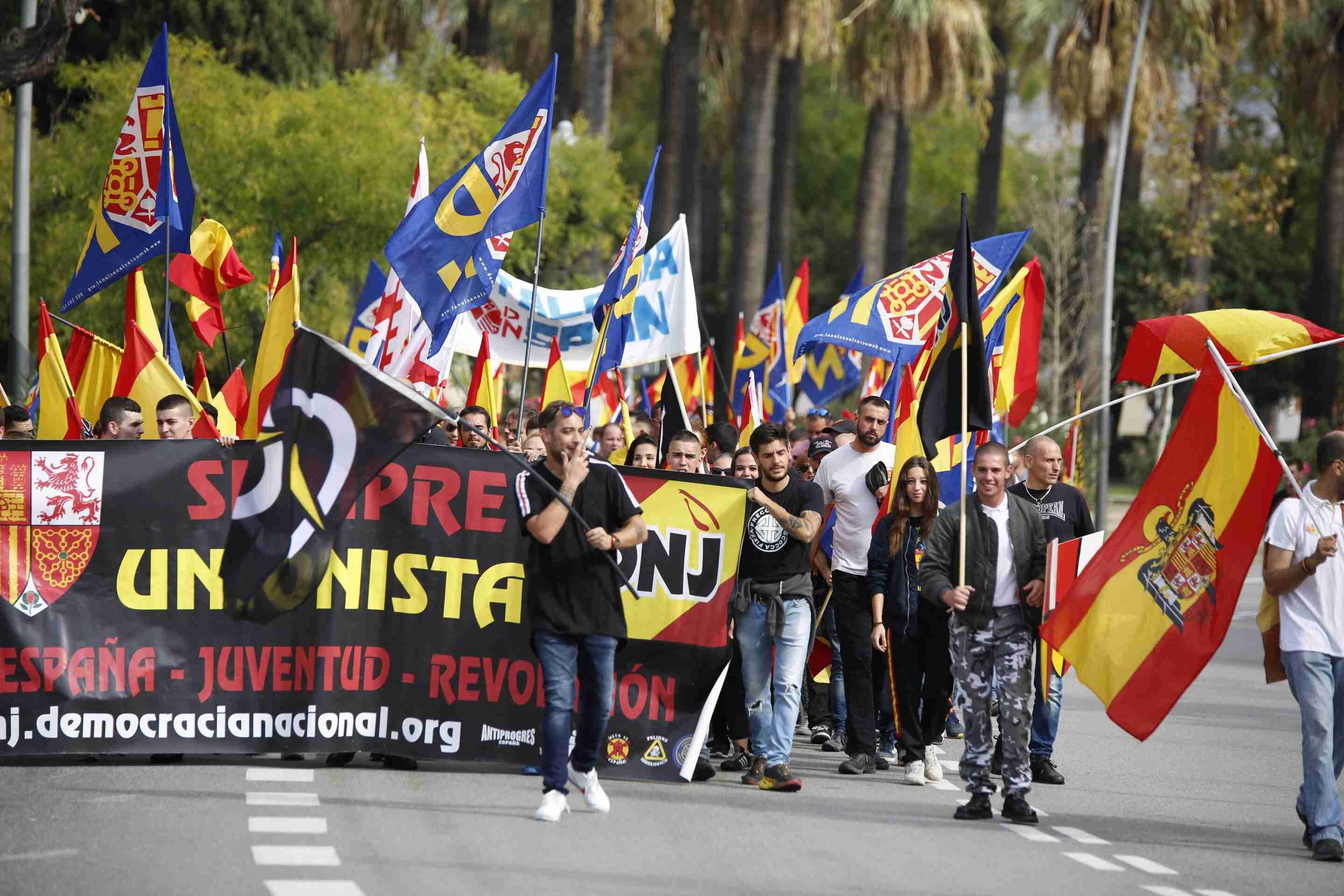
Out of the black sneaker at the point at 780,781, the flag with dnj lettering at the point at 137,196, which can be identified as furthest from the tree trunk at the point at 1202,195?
the black sneaker at the point at 780,781

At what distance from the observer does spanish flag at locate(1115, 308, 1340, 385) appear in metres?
9.70

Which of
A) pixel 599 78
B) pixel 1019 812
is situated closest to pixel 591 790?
pixel 1019 812

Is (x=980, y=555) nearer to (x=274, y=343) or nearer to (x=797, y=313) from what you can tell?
(x=274, y=343)

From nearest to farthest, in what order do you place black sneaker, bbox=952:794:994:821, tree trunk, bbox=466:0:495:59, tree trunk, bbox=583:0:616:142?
black sneaker, bbox=952:794:994:821
tree trunk, bbox=583:0:616:142
tree trunk, bbox=466:0:495:59

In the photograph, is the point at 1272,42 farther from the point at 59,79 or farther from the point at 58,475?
the point at 58,475

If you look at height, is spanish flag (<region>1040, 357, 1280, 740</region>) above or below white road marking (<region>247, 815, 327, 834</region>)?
above

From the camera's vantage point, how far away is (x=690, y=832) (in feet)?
26.5

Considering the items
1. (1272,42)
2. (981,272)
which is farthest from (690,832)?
(1272,42)

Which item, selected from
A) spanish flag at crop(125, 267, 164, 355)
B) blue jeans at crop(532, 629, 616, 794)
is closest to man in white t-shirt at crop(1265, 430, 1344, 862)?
blue jeans at crop(532, 629, 616, 794)

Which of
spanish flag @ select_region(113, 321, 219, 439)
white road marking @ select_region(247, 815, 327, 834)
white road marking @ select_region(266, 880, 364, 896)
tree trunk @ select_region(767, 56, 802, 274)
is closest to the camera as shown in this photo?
white road marking @ select_region(266, 880, 364, 896)

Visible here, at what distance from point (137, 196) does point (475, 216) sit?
8.94 ft

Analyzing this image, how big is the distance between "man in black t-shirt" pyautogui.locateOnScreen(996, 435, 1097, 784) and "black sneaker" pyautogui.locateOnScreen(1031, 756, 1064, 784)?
42 mm

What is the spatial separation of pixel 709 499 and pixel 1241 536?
8.65 ft

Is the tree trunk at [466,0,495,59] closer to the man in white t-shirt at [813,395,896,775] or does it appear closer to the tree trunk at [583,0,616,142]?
the tree trunk at [583,0,616,142]
